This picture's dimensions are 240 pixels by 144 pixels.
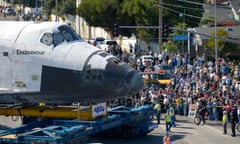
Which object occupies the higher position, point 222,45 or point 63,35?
point 222,45

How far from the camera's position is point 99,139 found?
27219 millimetres

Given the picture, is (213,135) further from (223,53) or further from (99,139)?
(223,53)

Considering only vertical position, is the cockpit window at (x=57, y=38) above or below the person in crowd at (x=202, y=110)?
above

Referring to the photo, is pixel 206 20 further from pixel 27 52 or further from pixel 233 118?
pixel 27 52

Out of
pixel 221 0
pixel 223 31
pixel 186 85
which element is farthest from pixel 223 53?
pixel 221 0

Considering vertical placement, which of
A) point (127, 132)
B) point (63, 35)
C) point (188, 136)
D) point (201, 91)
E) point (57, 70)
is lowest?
point (188, 136)

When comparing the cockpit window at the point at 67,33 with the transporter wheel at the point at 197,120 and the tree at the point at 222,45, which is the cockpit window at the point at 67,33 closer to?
the transporter wheel at the point at 197,120

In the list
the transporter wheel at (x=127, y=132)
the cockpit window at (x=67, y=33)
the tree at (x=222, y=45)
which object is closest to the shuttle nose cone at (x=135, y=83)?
the cockpit window at (x=67, y=33)

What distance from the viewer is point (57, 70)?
22.2 metres

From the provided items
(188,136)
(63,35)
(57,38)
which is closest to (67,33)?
(63,35)

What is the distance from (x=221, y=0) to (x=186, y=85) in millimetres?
47522

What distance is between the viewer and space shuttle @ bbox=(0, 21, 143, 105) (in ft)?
72.2

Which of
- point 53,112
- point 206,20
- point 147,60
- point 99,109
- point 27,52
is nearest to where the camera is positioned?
point 27,52

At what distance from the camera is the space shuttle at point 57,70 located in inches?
866
